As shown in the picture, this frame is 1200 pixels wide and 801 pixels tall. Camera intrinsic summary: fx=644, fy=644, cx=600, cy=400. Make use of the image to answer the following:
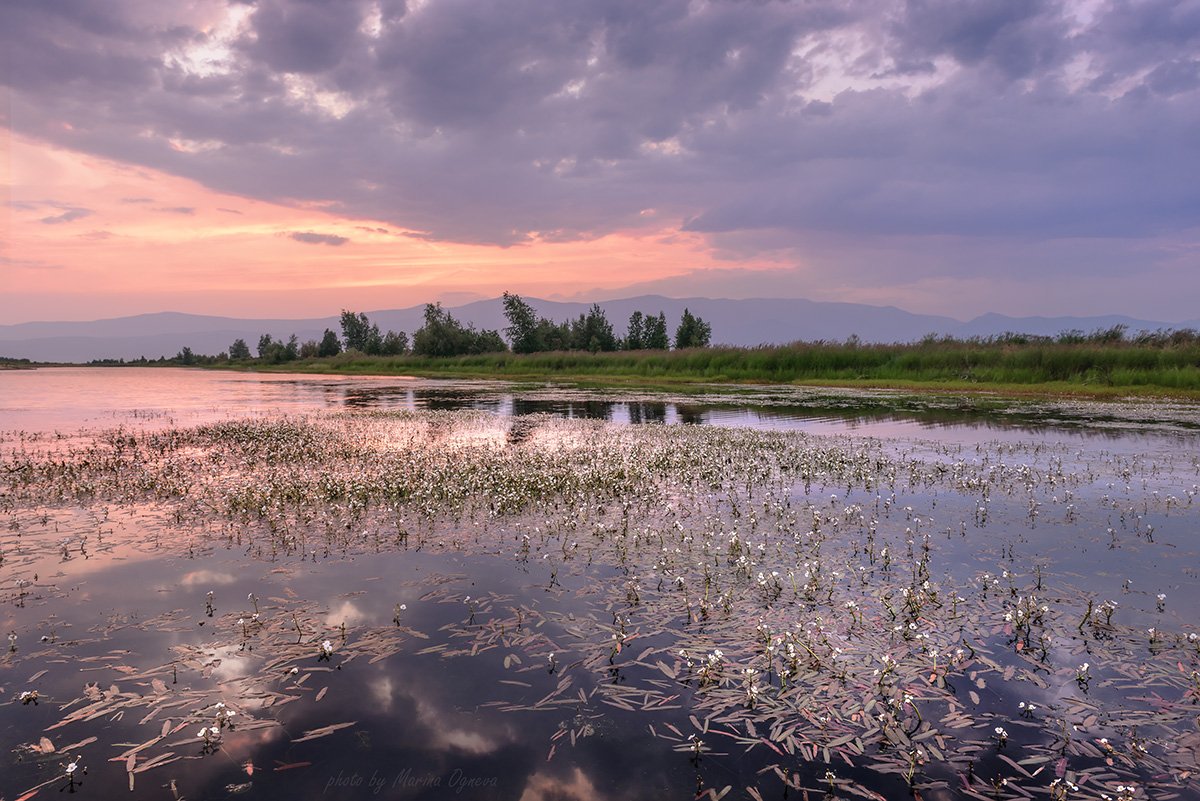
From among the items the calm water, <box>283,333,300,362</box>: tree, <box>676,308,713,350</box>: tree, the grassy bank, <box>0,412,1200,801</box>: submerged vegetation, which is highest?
<box>676,308,713,350</box>: tree

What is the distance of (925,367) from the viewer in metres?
51.5

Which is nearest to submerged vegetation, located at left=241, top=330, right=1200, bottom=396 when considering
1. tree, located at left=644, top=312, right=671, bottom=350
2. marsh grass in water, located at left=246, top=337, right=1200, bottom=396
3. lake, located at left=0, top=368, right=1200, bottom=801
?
→ marsh grass in water, located at left=246, top=337, right=1200, bottom=396

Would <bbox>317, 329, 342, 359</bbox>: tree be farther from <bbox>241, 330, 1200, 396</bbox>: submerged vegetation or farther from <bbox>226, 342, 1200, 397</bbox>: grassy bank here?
<bbox>241, 330, 1200, 396</bbox>: submerged vegetation

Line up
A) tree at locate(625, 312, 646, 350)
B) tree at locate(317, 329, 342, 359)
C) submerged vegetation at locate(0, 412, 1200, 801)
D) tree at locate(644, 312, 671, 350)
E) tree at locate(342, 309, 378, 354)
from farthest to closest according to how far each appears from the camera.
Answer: tree at locate(342, 309, 378, 354) → tree at locate(317, 329, 342, 359) → tree at locate(644, 312, 671, 350) → tree at locate(625, 312, 646, 350) → submerged vegetation at locate(0, 412, 1200, 801)

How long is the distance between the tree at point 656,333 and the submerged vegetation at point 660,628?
110 metres

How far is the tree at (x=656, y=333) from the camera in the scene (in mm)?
→ 125312

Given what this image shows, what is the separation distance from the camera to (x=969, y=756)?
212 inches

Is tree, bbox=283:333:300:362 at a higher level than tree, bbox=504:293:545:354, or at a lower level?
lower

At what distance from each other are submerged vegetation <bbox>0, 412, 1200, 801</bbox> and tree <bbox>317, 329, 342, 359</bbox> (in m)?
142

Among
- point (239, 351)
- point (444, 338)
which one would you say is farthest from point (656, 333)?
point (239, 351)

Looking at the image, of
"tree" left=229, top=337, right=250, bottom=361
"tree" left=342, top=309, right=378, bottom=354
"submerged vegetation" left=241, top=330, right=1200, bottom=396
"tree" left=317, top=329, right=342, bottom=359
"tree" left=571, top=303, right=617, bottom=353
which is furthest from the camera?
"tree" left=229, top=337, right=250, bottom=361

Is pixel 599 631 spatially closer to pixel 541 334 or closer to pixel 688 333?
pixel 688 333

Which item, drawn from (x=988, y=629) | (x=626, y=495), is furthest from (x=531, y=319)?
(x=988, y=629)

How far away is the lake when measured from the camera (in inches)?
206
